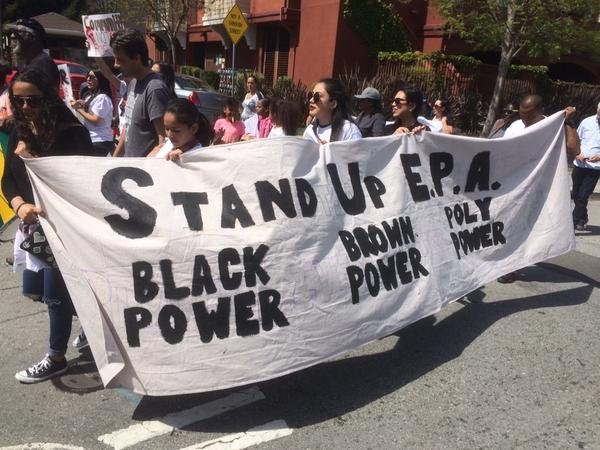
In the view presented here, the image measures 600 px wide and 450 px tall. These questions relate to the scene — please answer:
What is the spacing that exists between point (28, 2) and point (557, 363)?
46.1m

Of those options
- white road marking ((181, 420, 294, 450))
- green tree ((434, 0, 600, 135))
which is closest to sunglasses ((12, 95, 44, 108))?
white road marking ((181, 420, 294, 450))

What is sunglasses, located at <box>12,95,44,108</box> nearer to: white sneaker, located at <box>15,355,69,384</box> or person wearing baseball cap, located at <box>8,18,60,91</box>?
white sneaker, located at <box>15,355,69,384</box>

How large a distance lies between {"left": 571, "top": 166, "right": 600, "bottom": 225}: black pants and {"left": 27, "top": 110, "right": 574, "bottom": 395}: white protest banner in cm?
453

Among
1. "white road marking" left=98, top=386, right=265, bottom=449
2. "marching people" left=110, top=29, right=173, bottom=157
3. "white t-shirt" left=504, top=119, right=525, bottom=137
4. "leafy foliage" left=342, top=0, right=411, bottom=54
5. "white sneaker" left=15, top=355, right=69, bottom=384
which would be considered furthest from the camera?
"leafy foliage" left=342, top=0, right=411, bottom=54

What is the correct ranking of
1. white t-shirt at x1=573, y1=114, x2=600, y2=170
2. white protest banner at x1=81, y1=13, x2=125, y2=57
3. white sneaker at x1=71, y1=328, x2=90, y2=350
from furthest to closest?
white t-shirt at x1=573, y1=114, x2=600, y2=170, white protest banner at x1=81, y1=13, x2=125, y2=57, white sneaker at x1=71, y1=328, x2=90, y2=350

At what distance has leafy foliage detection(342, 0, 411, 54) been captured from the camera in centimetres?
1648

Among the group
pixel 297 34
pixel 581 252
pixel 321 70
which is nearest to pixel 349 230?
pixel 581 252

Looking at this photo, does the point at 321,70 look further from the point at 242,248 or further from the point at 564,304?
the point at 242,248

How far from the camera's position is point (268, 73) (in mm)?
21203

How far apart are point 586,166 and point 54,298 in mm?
6639

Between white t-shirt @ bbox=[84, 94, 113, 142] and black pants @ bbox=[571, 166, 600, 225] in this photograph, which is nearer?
white t-shirt @ bbox=[84, 94, 113, 142]

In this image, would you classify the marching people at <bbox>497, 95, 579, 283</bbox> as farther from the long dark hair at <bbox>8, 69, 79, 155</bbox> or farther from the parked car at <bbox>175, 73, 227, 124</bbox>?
the parked car at <bbox>175, 73, 227, 124</bbox>

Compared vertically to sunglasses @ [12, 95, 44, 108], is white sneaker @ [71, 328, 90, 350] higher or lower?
lower

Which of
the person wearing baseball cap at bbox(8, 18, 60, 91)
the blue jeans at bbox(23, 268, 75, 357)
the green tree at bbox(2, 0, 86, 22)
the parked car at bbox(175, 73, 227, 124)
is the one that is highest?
the green tree at bbox(2, 0, 86, 22)
